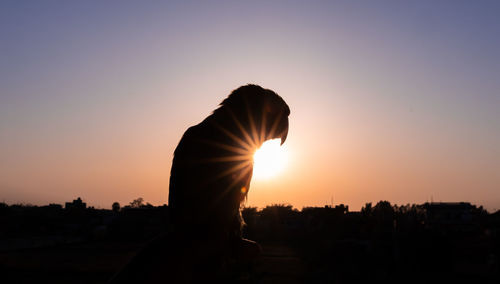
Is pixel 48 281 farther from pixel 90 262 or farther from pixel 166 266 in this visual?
pixel 166 266

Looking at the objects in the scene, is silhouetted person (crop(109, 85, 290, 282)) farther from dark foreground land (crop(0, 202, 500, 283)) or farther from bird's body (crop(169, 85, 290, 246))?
dark foreground land (crop(0, 202, 500, 283))

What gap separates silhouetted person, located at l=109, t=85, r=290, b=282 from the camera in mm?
1428

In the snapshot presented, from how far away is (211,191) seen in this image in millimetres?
Answer: 1584

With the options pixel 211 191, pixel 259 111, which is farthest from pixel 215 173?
pixel 259 111

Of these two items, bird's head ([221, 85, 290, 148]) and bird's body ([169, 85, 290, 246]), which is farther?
bird's head ([221, 85, 290, 148])

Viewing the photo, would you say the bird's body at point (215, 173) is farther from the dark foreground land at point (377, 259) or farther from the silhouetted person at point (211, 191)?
the dark foreground land at point (377, 259)

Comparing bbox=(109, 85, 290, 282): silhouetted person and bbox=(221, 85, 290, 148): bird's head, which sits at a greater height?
bbox=(221, 85, 290, 148): bird's head

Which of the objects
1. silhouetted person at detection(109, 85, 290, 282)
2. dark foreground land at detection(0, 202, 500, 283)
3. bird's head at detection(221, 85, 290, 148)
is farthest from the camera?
dark foreground land at detection(0, 202, 500, 283)

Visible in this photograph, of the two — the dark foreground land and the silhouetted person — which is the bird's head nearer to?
the silhouetted person

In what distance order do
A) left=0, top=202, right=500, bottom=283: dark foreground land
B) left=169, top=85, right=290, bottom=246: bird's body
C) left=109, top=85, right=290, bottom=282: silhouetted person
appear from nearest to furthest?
left=109, top=85, right=290, bottom=282: silhouetted person → left=169, top=85, right=290, bottom=246: bird's body → left=0, top=202, right=500, bottom=283: dark foreground land

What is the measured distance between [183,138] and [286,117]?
1.33ft

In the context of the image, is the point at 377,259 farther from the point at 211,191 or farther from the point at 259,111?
the point at 211,191

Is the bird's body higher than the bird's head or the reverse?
the reverse

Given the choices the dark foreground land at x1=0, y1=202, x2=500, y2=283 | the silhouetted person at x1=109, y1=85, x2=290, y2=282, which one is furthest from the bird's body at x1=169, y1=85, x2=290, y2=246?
the dark foreground land at x1=0, y1=202, x2=500, y2=283
